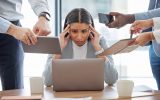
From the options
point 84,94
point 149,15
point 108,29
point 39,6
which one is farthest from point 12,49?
point 108,29

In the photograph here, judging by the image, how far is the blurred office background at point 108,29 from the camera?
14.1ft

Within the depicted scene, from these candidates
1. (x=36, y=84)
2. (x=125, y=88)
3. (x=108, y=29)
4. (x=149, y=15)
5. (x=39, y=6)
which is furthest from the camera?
(x=108, y=29)

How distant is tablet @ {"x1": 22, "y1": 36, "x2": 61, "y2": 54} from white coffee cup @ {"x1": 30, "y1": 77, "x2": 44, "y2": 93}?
0.17m

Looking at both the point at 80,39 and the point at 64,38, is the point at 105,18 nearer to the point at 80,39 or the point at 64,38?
the point at 80,39

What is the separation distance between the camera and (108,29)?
435 cm

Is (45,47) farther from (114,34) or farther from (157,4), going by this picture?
(114,34)

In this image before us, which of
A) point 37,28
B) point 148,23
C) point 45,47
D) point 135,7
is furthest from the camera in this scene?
point 135,7

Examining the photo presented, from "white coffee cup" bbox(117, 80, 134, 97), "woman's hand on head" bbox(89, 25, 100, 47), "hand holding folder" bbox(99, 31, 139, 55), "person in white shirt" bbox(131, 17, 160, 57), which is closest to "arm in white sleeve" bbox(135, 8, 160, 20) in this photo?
"person in white shirt" bbox(131, 17, 160, 57)

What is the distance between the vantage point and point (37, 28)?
1.92m

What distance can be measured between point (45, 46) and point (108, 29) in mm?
2790

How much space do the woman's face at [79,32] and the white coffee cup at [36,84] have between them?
0.83 m

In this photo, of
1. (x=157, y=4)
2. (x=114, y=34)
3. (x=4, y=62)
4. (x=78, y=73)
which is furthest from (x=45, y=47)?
(x=114, y=34)

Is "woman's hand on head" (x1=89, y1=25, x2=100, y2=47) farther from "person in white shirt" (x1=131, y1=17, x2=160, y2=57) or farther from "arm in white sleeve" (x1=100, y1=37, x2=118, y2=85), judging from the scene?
"person in white shirt" (x1=131, y1=17, x2=160, y2=57)

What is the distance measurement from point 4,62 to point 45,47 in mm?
440
